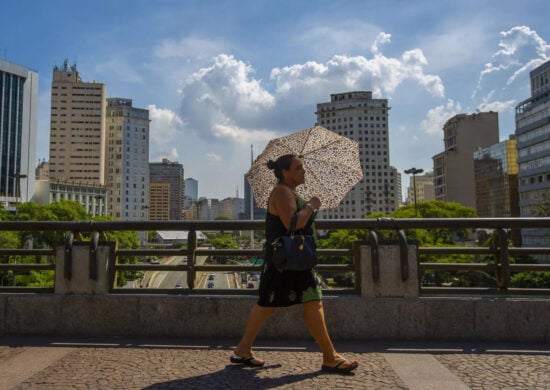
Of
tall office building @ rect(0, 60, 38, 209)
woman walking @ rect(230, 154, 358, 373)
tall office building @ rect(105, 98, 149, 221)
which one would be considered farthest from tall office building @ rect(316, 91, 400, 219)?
woman walking @ rect(230, 154, 358, 373)

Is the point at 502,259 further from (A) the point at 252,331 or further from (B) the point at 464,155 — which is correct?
(B) the point at 464,155

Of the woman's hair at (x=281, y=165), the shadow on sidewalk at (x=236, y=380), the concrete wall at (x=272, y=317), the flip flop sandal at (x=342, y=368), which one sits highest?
the woman's hair at (x=281, y=165)

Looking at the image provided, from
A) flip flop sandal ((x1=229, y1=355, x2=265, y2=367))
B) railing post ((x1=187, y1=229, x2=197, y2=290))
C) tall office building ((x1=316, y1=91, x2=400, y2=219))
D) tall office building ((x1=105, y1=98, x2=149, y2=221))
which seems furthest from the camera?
tall office building ((x1=105, y1=98, x2=149, y2=221))

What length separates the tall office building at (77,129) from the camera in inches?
6703

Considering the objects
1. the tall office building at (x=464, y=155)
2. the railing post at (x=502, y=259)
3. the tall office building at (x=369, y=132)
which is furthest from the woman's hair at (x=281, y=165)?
the tall office building at (x=369, y=132)

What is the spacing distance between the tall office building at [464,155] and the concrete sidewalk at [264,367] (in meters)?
135

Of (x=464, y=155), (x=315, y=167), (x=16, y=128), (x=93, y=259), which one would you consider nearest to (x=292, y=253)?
(x=315, y=167)

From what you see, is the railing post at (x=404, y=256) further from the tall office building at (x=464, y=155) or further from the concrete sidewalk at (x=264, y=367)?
the tall office building at (x=464, y=155)

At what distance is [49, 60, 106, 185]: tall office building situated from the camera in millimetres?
170250

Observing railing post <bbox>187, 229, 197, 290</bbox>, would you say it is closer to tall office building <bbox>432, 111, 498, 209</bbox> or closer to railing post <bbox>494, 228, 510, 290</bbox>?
railing post <bbox>494, 228, 510, 290</bbox>

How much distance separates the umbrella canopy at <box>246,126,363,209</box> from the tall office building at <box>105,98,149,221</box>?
6604 inches

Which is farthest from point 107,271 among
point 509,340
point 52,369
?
point 509,340

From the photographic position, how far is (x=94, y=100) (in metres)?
172

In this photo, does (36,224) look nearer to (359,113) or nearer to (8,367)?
(8,367)
